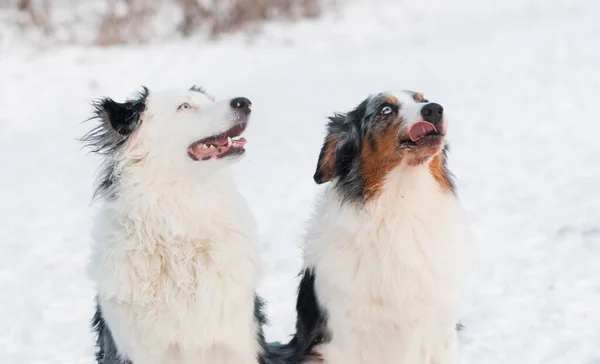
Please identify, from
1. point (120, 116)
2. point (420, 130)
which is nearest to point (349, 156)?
point (420, 130)

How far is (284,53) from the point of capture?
1789cm

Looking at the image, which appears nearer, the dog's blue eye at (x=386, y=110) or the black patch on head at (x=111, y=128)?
the black patch on head at (x=111, y=128)

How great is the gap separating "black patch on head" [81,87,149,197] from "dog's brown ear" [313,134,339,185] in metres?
1.19

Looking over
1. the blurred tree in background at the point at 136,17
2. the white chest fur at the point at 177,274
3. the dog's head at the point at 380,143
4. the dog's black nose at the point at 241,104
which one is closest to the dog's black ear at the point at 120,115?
the white chest fur at the point at 177,274

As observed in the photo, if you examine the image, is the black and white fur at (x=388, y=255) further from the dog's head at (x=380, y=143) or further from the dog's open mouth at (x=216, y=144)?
the dog's open mouth at (x=216, y=144)

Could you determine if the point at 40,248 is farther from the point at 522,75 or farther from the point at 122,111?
the point at 522,75

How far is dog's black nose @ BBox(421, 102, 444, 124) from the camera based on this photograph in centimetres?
421

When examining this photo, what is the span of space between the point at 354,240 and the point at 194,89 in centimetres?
149

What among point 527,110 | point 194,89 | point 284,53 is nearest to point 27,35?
point 284,53

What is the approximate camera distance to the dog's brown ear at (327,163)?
4.61 m

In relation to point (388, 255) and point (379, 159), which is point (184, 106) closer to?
point (379, 159)

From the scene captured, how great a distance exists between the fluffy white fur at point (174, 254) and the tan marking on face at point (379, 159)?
33.9 inches

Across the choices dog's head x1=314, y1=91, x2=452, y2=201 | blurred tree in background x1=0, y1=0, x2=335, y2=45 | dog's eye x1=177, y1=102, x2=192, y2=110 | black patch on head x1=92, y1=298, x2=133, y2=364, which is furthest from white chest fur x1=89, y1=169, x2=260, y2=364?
blurred tree in background x1=0, y1=0, x2=335, y2=45

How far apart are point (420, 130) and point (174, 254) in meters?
1.67
